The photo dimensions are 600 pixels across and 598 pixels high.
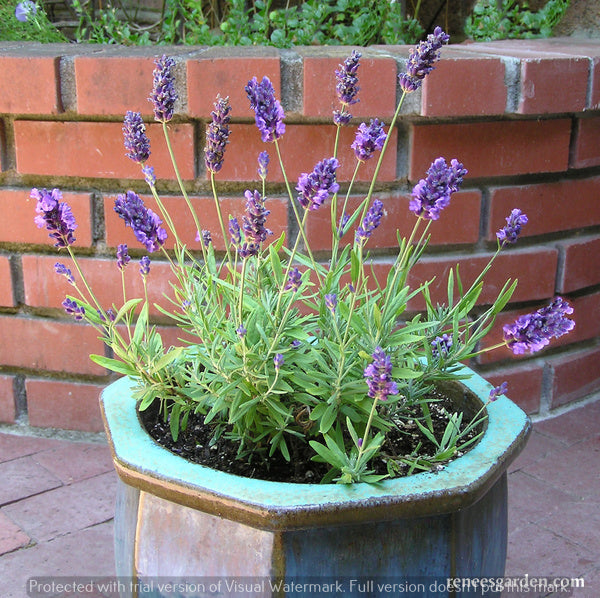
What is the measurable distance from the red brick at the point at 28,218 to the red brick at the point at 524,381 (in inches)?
40.7

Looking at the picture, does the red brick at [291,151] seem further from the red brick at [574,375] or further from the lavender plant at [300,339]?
the red brick at [574,375]

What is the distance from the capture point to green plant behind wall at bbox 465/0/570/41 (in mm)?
2367

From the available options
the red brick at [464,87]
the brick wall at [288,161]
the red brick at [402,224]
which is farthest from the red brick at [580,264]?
the red brick at [464,87]

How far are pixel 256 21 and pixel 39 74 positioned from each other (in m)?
0.95

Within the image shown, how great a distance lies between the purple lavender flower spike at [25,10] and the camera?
233 cm

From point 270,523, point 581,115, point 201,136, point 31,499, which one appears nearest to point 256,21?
point 201,136

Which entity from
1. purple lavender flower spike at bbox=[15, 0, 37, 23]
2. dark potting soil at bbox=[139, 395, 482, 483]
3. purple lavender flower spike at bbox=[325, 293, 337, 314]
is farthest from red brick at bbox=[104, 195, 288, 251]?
purple lavender flower spike at bbox=[15, 0, 37, 23]

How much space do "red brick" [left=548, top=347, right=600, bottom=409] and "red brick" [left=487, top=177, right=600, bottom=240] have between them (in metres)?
0.36

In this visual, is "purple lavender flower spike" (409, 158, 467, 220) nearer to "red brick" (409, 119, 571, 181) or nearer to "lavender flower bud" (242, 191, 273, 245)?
"lavender flower bud" (242, 191, 273, 245)

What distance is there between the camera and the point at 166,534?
94 cm

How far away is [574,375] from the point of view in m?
2.08

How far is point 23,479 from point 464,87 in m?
1.32

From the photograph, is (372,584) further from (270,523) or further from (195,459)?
(195,459)

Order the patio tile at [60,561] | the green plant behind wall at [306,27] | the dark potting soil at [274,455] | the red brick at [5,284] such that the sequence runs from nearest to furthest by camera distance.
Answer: the dark potting soil at [274,455], the patio tile at [60,561], the red brick at [5,284], the green plant behind wall at [306,27]
